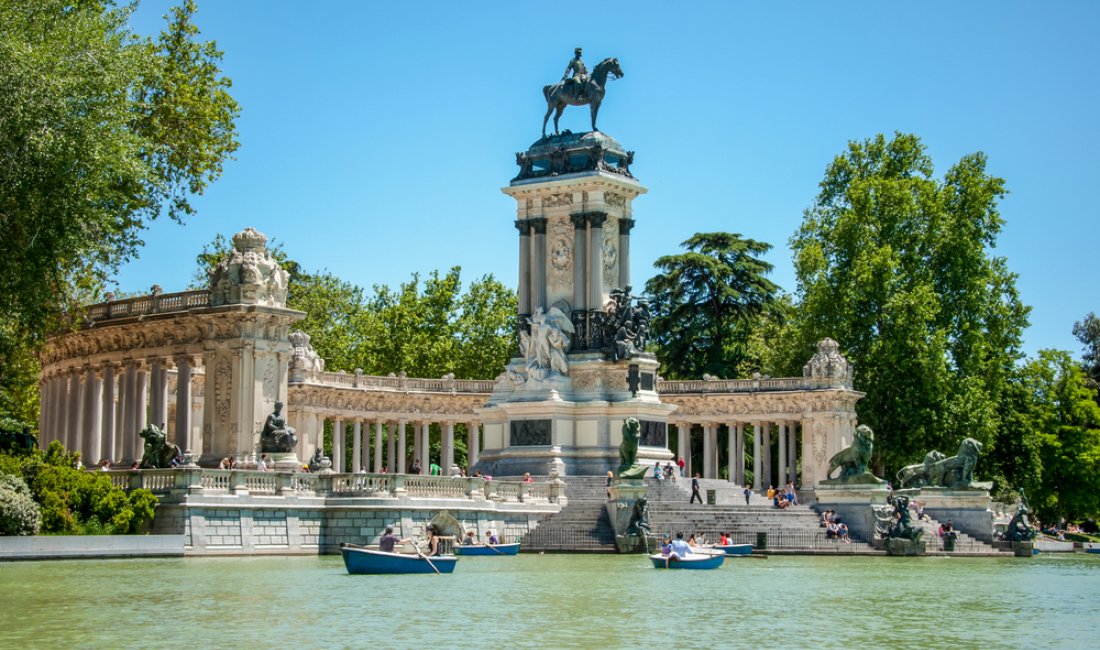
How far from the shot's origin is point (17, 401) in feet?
227

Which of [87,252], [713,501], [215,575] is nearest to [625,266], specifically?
[713,501]

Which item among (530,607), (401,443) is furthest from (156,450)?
(401,443)

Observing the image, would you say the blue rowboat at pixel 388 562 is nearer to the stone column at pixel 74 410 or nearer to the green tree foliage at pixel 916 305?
the stone column at pixel 74 410

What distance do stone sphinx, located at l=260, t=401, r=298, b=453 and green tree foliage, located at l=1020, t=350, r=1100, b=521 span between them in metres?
40.8

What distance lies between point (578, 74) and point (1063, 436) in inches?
1304

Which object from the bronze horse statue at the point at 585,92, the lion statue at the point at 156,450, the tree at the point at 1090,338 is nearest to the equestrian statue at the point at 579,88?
→ the bronze horse statue at the point at 585,92

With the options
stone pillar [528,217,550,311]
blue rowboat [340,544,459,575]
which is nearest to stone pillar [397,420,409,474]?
stone pillar [528,217,550,311]

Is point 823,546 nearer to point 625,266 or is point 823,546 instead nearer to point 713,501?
point 713,501

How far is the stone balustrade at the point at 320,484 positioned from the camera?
134ft

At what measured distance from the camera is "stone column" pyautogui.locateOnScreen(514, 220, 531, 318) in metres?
61.2

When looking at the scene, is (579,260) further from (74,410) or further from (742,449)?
(74,410)

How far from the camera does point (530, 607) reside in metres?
28.0

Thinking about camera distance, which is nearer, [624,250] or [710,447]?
[624,250]

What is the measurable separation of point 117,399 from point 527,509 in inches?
708
